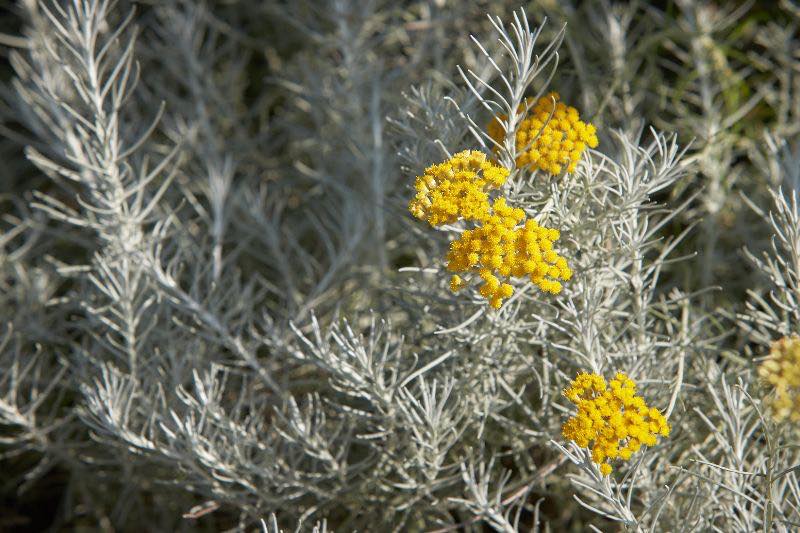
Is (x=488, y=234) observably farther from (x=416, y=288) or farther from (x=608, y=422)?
(x=416, y=288)

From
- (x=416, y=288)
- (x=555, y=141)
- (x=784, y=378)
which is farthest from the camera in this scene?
(x=416, y=288)

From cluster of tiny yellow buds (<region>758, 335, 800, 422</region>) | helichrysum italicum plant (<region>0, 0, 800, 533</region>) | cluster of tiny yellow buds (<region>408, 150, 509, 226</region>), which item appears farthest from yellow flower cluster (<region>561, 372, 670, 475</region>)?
cluster of tiny yellow buds (<region>408, 150, 509, 226</region>)

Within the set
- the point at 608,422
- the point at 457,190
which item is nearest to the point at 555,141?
the point at 457,190

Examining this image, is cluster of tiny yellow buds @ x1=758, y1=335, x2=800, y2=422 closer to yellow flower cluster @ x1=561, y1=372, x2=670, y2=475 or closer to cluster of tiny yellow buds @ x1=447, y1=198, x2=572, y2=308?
yellow flower cluster @ x1=561, y1=372, x2=670, y2=475

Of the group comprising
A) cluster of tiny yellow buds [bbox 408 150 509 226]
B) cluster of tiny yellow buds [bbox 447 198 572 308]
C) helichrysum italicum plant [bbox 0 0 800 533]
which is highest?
cluster of tiny yellow buds [bbox 408 150 509 226]

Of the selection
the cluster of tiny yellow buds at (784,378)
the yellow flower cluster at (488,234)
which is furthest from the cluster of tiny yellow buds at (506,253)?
the cluster of tiny yellow buds at (784,378)

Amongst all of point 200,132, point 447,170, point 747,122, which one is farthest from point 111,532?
point 747,122
